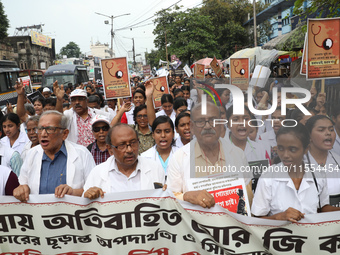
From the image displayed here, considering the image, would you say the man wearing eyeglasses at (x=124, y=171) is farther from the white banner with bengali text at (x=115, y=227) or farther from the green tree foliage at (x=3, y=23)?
the green tree foliage at (x=3, y=23)

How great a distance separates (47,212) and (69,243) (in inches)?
11.0

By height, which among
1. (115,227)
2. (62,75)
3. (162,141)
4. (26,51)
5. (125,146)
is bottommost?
(115,227)

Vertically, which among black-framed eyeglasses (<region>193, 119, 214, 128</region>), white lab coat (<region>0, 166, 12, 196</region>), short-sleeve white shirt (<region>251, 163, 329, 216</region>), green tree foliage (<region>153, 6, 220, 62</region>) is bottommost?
short-sleeve white shirt (<region>251, 163, 329, 216</region>)

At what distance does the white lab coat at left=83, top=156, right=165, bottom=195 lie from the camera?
9.30 feet

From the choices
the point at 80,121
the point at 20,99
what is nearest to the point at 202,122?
the point at 80,121

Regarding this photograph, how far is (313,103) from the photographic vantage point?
9.44 ft

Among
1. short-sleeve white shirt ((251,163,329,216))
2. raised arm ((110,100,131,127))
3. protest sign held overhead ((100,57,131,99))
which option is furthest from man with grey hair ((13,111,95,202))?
protest sign held overhead ((100,57,131,99))

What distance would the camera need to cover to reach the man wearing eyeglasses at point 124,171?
2.85 metres

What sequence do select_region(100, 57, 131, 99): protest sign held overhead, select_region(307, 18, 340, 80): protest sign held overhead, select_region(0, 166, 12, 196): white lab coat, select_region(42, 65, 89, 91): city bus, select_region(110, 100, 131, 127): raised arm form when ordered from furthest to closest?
1. select_region(42, 65, 89, 91): city bus
2. select_region(100, 57, 131, 99): protest sign held overhead
3. select_region(110, 100, 131, 127): raised arm
4. select_region(307, 18, 340, 80): protest sign held overhead
5. select_region(0, 166, 12, 196): white lab coat

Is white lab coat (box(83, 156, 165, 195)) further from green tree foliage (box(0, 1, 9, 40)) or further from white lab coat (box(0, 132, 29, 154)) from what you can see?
green tree foliage (box(0, 1, 9, 40))

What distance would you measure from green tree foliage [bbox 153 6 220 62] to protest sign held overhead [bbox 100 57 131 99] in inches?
1038

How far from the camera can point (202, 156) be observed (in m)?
2.68

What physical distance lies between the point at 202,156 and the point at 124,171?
25.6 inches

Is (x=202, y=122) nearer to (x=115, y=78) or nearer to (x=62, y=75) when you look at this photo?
(x=115, y=78)
